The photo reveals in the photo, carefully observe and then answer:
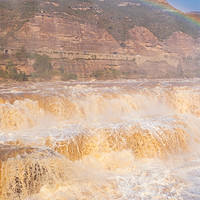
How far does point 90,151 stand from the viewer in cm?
661

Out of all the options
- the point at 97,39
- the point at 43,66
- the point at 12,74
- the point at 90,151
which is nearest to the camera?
the point at 90,151

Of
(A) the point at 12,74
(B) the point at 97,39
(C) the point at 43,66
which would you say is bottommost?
(A) the point at 12,74

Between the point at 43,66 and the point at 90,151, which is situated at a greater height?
the point at 90,151

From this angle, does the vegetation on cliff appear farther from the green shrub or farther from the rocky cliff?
the green shrub

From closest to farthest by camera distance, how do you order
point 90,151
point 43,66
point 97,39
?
1. point 90,151
2. point 43,66
3. point 97,39

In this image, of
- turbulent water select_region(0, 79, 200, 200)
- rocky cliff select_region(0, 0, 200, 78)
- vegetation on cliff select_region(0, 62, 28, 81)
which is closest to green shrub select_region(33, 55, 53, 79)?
rocky cliff select_region(0, 0, 200, 78)

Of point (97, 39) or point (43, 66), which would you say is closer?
point (43, 66)

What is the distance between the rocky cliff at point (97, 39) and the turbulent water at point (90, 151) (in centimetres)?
1274

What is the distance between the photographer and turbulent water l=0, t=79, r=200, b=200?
503 cm

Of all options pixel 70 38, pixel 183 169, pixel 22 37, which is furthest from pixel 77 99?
pixel 70 38

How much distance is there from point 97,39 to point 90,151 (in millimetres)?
24456

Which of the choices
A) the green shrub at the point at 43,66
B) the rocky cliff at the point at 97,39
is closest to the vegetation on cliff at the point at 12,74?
the rocky cliff at the point at 97,39

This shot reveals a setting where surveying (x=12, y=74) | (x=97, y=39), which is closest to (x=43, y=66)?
(x=12, y=74)

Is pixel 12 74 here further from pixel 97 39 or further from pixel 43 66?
pixel 97 39
